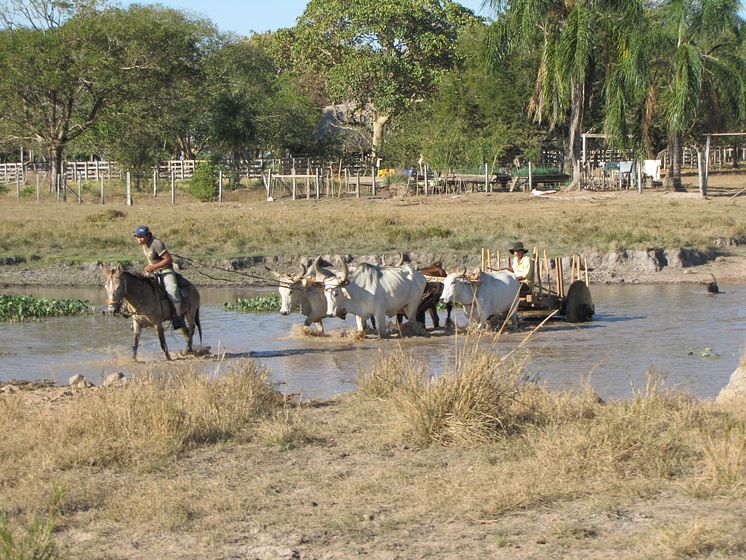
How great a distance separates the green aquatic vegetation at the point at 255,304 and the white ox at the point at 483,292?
5.13m

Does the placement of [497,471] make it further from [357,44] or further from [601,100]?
[357,44]

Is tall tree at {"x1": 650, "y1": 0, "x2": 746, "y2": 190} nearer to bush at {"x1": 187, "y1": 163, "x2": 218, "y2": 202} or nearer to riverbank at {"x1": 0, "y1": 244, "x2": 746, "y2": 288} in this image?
riverbank at {"x1": 0, "y1": 244, "x2": 746, "y2": 288}

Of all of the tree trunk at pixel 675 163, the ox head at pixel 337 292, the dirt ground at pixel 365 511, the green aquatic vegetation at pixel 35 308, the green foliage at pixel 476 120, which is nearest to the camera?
the dirt ground at pixel 365 511

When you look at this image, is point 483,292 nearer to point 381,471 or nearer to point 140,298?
point 140,298

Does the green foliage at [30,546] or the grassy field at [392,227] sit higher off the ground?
the grassy field at [392,227]

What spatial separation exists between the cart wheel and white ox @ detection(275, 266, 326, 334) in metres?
4.21

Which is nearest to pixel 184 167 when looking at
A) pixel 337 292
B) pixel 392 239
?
pixel 392 239

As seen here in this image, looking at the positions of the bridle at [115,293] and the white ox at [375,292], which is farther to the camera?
the white ox at [375,292]

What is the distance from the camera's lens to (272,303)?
21.4 meters

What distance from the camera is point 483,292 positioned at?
1664 centimetres

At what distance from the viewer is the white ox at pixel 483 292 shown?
16359 millimetres

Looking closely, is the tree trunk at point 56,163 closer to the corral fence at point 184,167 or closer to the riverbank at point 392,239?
the corral fence at point 184,167

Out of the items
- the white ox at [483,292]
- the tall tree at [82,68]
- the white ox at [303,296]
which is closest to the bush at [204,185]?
the tall tree at [82,68]

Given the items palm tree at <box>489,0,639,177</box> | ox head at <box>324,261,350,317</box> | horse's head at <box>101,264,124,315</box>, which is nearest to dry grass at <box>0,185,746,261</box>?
palm tree at <box>489,0,639,177</box>
